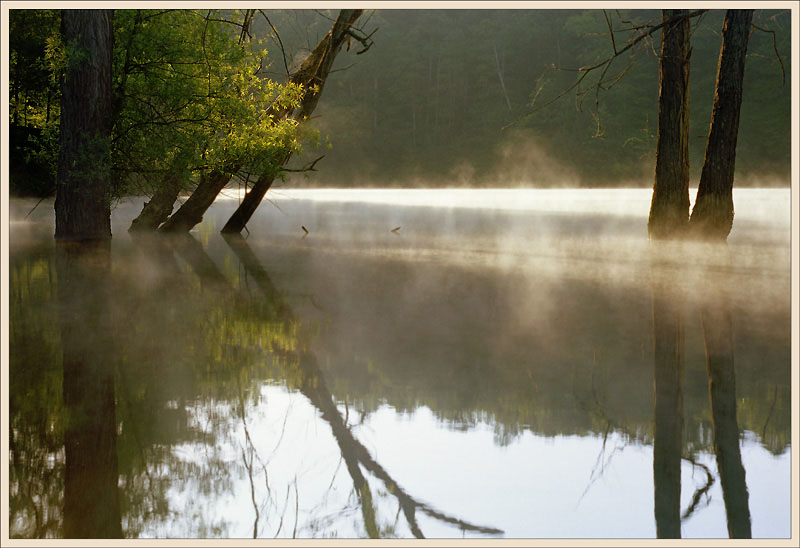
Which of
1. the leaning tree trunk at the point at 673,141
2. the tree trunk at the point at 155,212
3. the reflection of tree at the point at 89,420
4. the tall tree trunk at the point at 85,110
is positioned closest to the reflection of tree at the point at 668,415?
the reflection of tree at the point at 89,420

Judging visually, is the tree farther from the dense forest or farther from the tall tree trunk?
the dense forest

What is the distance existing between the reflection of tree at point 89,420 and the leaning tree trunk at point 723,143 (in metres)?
10.6

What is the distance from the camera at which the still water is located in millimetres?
3271

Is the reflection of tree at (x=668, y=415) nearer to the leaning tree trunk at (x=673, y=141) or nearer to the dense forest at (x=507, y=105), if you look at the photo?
the leaning tree trunk at (x=673, y=141)

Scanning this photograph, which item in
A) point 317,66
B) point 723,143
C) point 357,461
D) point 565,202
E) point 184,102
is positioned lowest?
point 357,461

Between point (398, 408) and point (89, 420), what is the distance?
1543 mm

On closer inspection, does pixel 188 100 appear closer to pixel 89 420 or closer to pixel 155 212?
pixel 155 212

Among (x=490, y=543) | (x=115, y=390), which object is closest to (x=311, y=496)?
(x=490, y=543)

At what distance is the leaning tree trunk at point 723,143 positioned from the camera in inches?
558

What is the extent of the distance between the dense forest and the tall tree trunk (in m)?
43.2

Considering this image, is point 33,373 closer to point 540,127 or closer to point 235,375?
point 235,375

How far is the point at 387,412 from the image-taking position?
450cm

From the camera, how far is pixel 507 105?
82062mm

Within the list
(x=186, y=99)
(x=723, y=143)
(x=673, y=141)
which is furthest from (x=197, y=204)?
(x=723, y=143)
